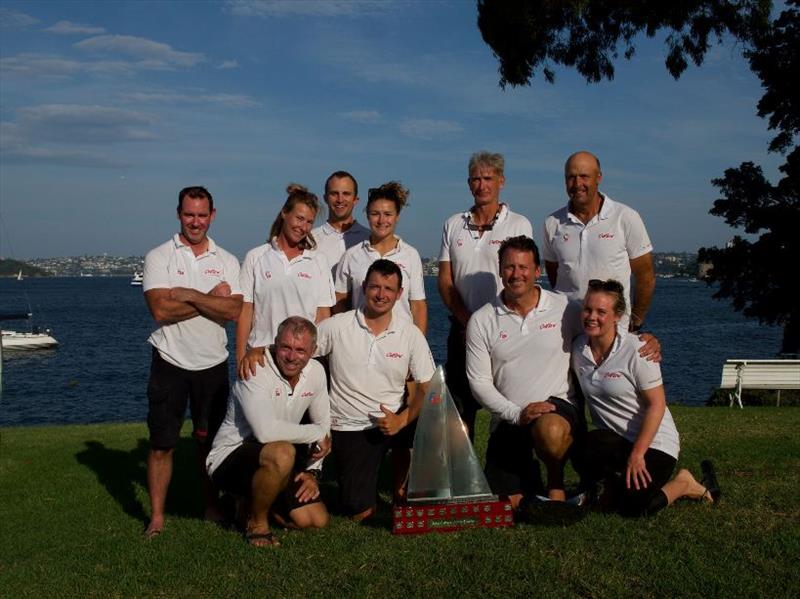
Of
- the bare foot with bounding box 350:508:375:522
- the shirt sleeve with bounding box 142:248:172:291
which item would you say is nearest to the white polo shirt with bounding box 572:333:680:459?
the bare foot with bounding box 350:508:375:522

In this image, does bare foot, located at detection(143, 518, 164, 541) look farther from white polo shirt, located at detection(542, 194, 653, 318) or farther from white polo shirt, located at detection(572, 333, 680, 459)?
white polo shirt, located at detection(542, 194, 653, 318)

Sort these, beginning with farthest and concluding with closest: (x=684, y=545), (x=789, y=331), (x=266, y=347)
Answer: (x=789, y=331) < (x=266, y=347) < (x=684, y=545)

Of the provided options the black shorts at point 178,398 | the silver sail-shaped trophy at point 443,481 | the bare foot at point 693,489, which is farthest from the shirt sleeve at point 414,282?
the bare foot at point 693,489

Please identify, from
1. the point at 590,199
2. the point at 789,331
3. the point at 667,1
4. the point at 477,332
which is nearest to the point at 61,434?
the point at 477,332

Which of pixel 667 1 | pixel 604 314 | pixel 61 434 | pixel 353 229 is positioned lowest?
pixel 61 434

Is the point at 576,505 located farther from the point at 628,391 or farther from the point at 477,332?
the point at 477,332

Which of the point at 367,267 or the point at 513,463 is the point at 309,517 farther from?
the point at 367,267

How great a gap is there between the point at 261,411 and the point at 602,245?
2623 mm

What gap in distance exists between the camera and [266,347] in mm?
5773

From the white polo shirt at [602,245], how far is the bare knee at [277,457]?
2.29 metres

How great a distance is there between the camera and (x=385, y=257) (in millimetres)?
6379

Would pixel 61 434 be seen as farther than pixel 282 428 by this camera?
Yes

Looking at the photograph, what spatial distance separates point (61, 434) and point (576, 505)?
329 inches

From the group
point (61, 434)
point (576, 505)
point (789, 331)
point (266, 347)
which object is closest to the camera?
point (576, 505)
